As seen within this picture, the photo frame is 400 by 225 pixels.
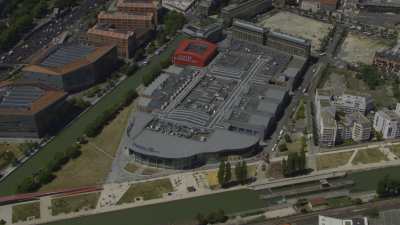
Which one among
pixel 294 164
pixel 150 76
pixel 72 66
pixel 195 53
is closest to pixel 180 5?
pixel 195 53

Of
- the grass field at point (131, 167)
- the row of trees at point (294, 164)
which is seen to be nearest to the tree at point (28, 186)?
the grass field at point (131, 167)

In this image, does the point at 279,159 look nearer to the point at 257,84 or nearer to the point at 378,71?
the point at 257,84

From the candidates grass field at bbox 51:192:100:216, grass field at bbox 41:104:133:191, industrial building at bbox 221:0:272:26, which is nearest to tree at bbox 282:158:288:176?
grass field at bbox 41:104:133:191

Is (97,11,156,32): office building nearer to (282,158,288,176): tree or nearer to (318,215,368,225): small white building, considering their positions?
(282,158,288,176): tree

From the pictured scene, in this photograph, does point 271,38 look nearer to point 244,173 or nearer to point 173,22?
point 173,22

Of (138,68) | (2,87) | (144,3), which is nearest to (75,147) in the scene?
(2,87)
